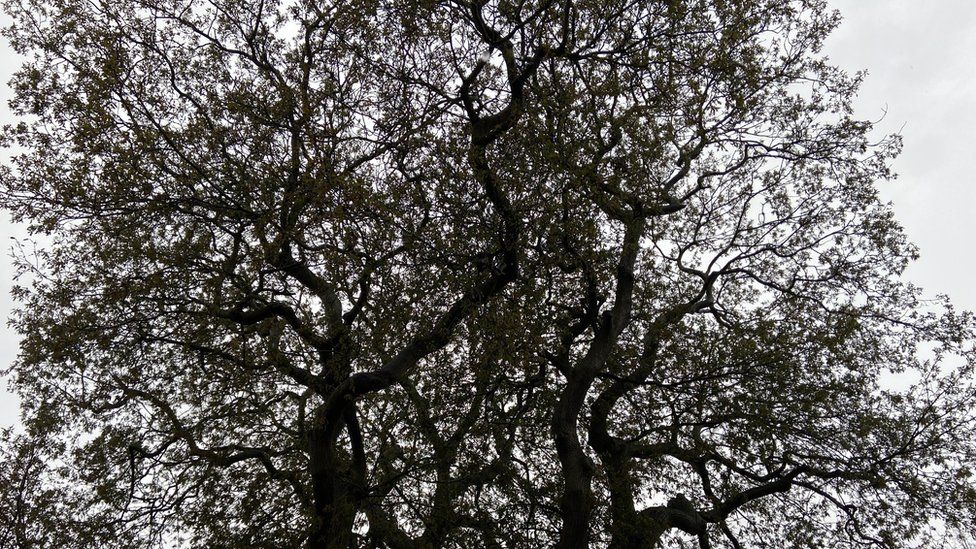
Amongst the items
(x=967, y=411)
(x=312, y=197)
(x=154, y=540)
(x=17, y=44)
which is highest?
(x=17, y=44)

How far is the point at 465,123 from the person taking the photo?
1120 cm

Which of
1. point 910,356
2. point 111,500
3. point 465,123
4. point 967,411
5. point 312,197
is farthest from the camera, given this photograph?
point 910,356

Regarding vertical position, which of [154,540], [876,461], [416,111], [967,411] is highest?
[416,111]

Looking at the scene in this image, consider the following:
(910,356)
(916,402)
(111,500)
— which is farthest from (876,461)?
(111,500)

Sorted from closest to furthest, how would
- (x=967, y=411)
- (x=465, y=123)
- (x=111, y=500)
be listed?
(x=111, y=500) < (x=465, y=123) < (x=967, y=411)

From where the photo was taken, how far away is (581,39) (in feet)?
35.4

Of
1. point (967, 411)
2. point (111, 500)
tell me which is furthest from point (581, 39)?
point (111, 500)

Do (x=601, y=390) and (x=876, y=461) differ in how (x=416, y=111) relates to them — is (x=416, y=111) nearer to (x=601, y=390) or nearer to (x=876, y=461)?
(x=601, y=390)

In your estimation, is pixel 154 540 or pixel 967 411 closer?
pixel 154 540

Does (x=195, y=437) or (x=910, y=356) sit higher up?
(x=910, y=356)

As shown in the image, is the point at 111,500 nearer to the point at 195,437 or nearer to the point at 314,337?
the point at 195,437

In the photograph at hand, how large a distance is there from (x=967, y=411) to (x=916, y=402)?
0.73 m

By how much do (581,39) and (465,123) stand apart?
2.10 m

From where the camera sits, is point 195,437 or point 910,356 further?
point 910,356
